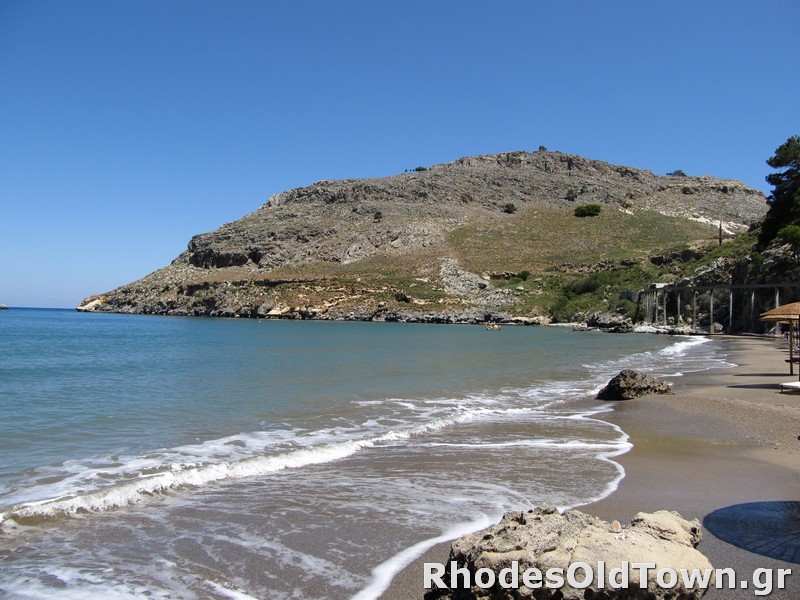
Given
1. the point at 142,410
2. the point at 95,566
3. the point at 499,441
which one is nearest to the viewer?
the point at 95,566

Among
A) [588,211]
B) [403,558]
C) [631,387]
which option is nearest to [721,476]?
[403,558]

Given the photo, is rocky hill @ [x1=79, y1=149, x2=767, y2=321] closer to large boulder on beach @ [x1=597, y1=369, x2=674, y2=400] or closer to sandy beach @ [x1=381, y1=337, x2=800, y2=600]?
large boulder on beach @ [x1=597, y1=369, x2=674, y2=400]

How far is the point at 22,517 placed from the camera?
5.90 meters

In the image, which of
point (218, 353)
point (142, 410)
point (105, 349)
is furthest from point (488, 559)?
point (105, 349)

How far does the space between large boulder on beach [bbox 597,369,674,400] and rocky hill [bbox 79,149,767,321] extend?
206 feet

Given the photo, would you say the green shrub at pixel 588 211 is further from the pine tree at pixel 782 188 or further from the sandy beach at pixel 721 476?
the sandy beach at pixel 721 476

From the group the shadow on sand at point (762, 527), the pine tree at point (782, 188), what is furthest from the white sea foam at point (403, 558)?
the pine tree at point (782, 188)

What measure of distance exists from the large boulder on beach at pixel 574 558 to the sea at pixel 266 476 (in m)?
1.06

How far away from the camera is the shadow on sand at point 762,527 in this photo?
183 inches

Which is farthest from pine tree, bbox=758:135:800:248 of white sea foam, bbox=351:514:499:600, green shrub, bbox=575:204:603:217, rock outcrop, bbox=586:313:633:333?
white sea foam, bbox=351:514:499:600

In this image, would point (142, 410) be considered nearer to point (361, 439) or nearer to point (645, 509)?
point (361, 439)

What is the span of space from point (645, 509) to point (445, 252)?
92.1 m

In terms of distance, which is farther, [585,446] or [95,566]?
[585,446]

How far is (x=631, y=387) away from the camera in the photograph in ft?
48.0
